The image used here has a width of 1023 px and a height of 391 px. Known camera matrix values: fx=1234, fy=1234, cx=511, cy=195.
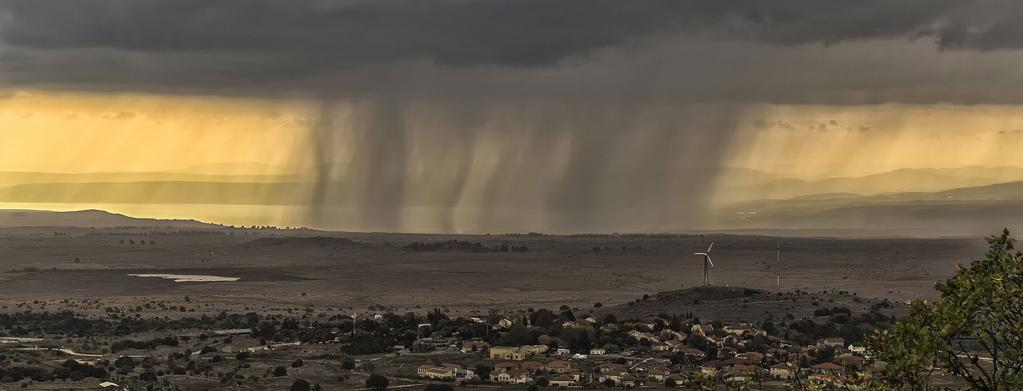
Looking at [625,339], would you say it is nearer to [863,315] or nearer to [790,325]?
[790,325]

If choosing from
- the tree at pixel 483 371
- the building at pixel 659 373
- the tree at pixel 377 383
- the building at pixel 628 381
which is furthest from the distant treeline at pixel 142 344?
the building at pixel 659 373

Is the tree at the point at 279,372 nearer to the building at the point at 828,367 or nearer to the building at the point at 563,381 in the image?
the building at the point at 563,381

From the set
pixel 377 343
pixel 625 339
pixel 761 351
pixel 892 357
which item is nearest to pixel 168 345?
pixel 377 343

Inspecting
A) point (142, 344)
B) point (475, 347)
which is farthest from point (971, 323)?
point (142, 344)

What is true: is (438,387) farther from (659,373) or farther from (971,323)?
(971,323)

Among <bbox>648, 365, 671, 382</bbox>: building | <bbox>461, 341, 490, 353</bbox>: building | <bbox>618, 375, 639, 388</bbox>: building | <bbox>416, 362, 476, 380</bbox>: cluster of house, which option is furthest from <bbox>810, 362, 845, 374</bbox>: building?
<bbox>461, 341, 490, 353</bbox>: building

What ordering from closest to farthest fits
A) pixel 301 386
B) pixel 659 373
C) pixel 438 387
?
pixel 301 386, pixel 438 387, pixel 659 373
